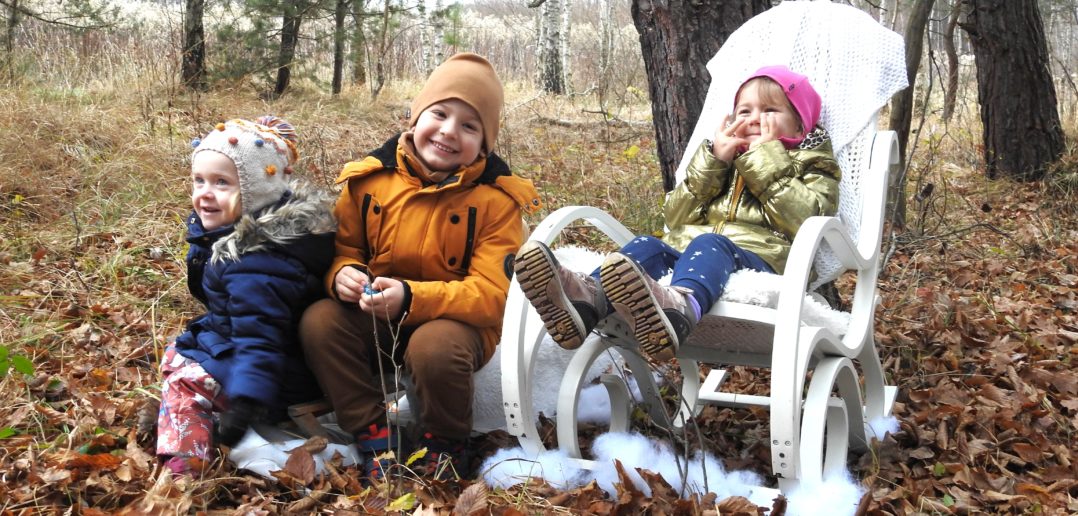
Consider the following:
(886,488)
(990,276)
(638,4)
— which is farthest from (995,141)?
(886,488)

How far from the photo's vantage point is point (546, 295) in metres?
2.28

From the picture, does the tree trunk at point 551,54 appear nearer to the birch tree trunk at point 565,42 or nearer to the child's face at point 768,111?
the birch tree trunk at point 565,42

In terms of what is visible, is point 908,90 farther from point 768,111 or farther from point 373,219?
point 373,219

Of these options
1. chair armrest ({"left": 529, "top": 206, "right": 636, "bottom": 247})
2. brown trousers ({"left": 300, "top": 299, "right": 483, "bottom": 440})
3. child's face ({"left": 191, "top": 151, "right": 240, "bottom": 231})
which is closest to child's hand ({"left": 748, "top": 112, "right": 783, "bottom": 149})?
chair armrest ({"left": 529, "top": 206, "right": 636, "bottom": 247})

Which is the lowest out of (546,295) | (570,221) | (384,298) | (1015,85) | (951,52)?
(384,298)

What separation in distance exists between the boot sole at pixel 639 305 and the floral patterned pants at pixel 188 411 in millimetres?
1294

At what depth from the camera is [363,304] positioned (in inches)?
103

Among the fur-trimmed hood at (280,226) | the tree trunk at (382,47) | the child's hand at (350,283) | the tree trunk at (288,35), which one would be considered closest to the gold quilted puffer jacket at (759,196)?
the child's hand at (350,283)

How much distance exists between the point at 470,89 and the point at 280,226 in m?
0.74

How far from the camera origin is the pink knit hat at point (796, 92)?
3.25m

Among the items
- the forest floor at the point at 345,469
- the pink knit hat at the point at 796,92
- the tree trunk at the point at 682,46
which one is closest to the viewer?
the forest floor at the point at 345,469

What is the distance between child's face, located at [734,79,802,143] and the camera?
3258mm

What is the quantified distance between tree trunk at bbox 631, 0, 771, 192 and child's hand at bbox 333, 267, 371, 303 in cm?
194

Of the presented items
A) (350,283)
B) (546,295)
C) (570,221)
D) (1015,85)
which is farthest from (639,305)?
(1015,85)
